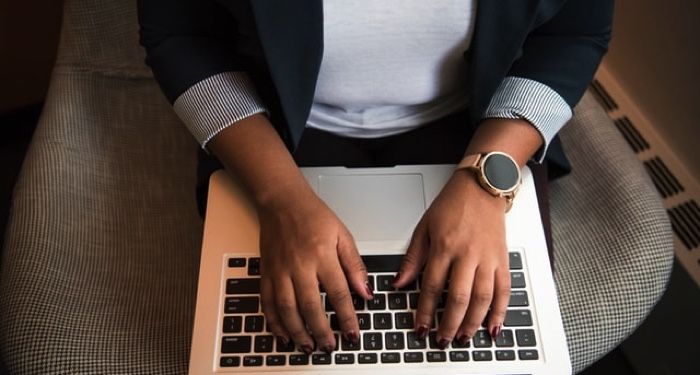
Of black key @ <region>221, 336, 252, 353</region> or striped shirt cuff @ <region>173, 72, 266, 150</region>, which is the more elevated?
striped shirt cuff @ <region>173, 72, 266, 150</region>

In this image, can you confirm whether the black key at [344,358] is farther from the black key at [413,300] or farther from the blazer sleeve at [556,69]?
the blazer sleeve at [556,69]

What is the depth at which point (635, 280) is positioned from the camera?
746 millimetres

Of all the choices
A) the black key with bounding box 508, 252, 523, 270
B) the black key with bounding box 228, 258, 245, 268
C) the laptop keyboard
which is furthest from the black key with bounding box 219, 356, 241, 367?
the black key with bounding box 508, 252, 523, 270

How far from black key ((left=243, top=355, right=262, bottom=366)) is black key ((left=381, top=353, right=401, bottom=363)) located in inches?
5.0

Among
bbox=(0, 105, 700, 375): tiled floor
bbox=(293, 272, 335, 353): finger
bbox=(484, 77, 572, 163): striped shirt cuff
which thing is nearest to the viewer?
bbox=(293, 272, 335, 353): finger

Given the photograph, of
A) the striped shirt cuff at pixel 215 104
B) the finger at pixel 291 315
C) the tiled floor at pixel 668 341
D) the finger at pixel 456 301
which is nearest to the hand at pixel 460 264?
the finger at pixel 456 301

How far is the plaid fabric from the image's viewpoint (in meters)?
0.72

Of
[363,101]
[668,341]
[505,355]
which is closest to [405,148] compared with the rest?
[363,101]

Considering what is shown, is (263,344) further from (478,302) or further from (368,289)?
(478,302)

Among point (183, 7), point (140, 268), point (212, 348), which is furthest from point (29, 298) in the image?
point (183, 7)

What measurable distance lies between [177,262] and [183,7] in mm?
353

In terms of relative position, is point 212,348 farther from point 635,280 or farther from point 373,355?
point 635,280

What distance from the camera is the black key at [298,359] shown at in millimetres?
608

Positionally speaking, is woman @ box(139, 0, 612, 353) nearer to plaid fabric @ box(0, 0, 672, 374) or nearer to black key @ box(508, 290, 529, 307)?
black key @ box(508, 290, 529, 307)
